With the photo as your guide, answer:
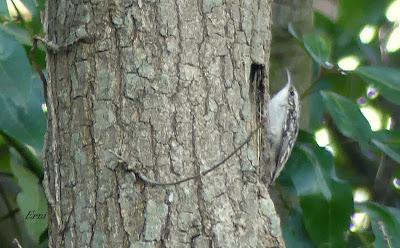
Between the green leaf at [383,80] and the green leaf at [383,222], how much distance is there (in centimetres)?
42

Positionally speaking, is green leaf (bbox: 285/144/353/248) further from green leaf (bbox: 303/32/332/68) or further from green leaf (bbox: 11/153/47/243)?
green leaf (bbox: 11/153/47/243)

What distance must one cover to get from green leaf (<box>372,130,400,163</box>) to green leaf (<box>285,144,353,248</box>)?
224 mm

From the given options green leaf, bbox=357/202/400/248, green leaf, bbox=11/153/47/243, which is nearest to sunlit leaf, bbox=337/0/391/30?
green leaf, bbox=357/202/400/248

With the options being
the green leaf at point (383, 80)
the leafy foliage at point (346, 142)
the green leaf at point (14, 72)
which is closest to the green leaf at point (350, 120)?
the leafy foliage at point (346, 142)

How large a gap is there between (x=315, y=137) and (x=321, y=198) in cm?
39

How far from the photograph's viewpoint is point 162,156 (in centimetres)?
247

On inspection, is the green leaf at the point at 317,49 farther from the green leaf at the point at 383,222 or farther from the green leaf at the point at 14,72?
the green leaf at the point at 14,72

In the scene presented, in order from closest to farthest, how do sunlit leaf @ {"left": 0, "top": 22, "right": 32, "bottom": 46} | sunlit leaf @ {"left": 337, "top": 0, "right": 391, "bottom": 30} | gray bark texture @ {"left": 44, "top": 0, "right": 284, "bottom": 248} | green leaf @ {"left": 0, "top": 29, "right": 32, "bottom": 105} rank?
gray bark texture @ {"left": 44, "top": 0, "right": 284, "bottom": 248}, green leaf @ {"left": 0, "top": 29, "right": 32, "bottom": 105}, sunlit leaf @ {"left": 0, "top": 22, "right": 32, "bottom": 46}, sunlit leaf @ {"left": 337, "top": 0, "right": 391, "bottom": 30}

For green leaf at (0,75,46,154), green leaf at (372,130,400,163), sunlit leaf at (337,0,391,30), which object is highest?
sunlit leaf at (337,0,391,30)

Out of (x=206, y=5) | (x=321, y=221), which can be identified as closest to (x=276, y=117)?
(x=321, y=221)

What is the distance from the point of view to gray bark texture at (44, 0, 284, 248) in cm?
245

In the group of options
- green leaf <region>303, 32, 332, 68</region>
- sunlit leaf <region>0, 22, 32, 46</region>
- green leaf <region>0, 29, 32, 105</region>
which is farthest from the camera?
green leaf <region>303, 32, 332, 68</region>

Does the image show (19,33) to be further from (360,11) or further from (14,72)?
(360,11)

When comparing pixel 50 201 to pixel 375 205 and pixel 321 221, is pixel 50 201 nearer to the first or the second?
pixel 321 221
